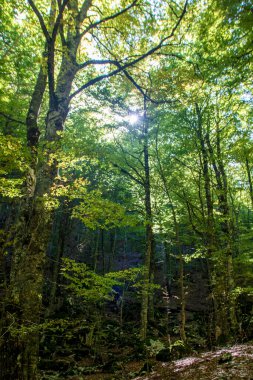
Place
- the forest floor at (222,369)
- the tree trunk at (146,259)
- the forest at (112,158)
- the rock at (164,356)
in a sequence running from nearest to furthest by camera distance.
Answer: the forest floor at (222,369) < the forest at (112,158) < the rock at (164,356) < the tree trunk at (146,259)

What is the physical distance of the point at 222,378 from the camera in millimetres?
3881

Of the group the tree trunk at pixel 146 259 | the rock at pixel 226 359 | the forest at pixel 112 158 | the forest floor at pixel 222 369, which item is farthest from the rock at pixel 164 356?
the rock at pixel 226 359

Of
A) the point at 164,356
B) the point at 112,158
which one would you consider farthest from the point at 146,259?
the point at 112,158

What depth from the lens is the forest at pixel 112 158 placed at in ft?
15.9

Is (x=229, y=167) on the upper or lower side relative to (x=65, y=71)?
upper

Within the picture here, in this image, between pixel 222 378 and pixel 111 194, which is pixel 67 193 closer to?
pixel 222 378

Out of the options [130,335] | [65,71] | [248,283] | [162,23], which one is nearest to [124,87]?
[162,23]

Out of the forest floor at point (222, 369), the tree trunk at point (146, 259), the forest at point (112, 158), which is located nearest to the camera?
the forest floor at point (222, 369)

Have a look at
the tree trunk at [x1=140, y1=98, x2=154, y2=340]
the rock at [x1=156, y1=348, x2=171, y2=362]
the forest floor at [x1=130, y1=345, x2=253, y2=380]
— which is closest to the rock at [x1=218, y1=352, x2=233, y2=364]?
the forest floor at [x1=130, y1=345, x2=253, y2=380]

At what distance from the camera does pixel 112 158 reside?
13.1 metres

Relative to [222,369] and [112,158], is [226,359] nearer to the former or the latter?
[222,369]

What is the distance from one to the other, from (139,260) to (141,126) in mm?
19526

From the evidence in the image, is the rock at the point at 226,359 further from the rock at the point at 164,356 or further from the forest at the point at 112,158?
the rock at the point at 164,356

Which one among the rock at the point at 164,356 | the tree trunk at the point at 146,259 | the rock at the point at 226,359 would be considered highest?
the tree trunk at the point at 146,259
